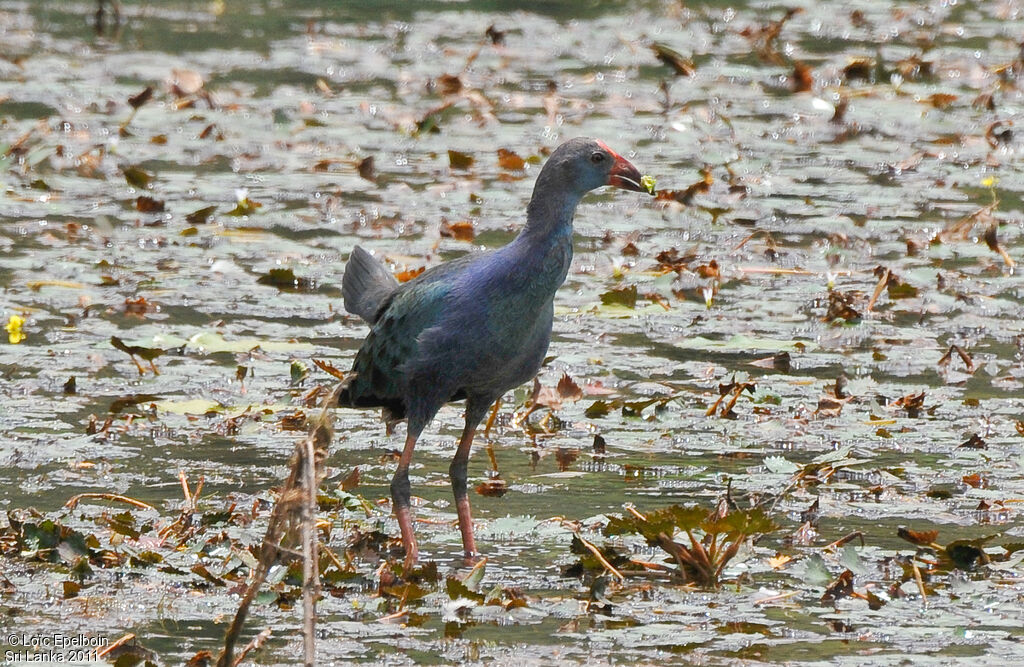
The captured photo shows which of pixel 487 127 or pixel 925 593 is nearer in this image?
pixel 925 593

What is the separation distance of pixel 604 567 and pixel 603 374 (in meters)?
2.28

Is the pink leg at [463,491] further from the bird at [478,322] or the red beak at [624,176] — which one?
the red beak at [624,176]

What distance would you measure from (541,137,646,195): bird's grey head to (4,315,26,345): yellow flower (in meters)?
3.09

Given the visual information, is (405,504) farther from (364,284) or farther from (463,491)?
(364,284)

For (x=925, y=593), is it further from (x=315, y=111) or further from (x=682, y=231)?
(x=315, y=111)

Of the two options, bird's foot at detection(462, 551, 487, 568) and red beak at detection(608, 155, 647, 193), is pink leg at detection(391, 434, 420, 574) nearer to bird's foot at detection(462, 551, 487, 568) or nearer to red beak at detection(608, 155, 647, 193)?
bird's foot at detection(462, 551, 487, 568)

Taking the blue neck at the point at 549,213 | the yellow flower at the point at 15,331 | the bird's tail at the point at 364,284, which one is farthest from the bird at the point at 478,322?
the yellow flower at the point at 15,331

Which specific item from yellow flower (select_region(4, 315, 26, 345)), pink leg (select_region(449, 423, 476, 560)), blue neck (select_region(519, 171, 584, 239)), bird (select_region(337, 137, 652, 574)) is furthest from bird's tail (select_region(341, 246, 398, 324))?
yellow flower (select_region(4, 315, 26, 345))

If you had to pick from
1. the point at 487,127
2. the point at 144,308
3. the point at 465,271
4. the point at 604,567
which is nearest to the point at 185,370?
the point at 144,308

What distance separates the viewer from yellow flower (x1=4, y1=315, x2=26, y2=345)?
754 centimetres

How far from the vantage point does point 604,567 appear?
5094mm

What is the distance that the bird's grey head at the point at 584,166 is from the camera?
539 cm

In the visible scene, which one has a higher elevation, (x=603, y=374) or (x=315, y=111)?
(x=315, y=111)

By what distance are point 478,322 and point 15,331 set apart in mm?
3064
